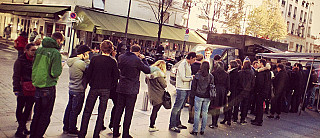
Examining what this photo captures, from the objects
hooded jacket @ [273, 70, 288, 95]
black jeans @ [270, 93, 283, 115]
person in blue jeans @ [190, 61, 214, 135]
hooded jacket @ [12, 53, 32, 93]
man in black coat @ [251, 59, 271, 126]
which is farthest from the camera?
black jeans @ [270, 93, 283, 115]

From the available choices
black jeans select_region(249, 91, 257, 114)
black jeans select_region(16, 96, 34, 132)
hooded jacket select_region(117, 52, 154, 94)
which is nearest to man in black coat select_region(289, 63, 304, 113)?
black jeans select_region(249, 91, 257, 114)

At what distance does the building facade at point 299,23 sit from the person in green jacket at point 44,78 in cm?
4965

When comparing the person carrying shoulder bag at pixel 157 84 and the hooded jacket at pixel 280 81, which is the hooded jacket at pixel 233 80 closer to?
the hooded jacket at pixel 280 81

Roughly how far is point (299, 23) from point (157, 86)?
54683 millimetres

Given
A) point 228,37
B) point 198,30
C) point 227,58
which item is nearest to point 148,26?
point 198,30

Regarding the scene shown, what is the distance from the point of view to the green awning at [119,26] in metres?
22.9

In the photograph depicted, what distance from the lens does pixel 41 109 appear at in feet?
16.3

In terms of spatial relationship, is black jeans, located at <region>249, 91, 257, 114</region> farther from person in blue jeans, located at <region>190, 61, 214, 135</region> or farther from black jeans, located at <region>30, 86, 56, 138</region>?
black jeans, located at <region>30, 86, 56, 138</region>

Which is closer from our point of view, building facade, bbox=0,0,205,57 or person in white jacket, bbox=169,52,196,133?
person in white jacket, bbox=169,52,196,133

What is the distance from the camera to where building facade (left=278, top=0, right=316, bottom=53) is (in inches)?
2004

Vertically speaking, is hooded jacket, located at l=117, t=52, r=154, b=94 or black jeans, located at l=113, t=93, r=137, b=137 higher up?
hooded jacket, located at l=117, t=52, r=154, b=94

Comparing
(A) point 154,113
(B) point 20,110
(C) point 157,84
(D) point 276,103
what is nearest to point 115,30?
(D) point 276,103

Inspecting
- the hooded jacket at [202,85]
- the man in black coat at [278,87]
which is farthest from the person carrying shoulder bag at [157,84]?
the man in black coat at [278,87]

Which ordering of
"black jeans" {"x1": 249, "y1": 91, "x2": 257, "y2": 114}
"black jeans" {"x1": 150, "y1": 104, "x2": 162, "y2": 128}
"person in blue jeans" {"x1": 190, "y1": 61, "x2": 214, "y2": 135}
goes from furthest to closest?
"black jeans" {"x1": 249, "y1": 91, "x2": 257, "y2": 114}
"person in blue jeans" {"x1": 190, "y1": 61, "x2": 214, "y2": 135}
"black jeans" {"x1": 150, "y1": 104, "x2": 162, "y2": 128}
